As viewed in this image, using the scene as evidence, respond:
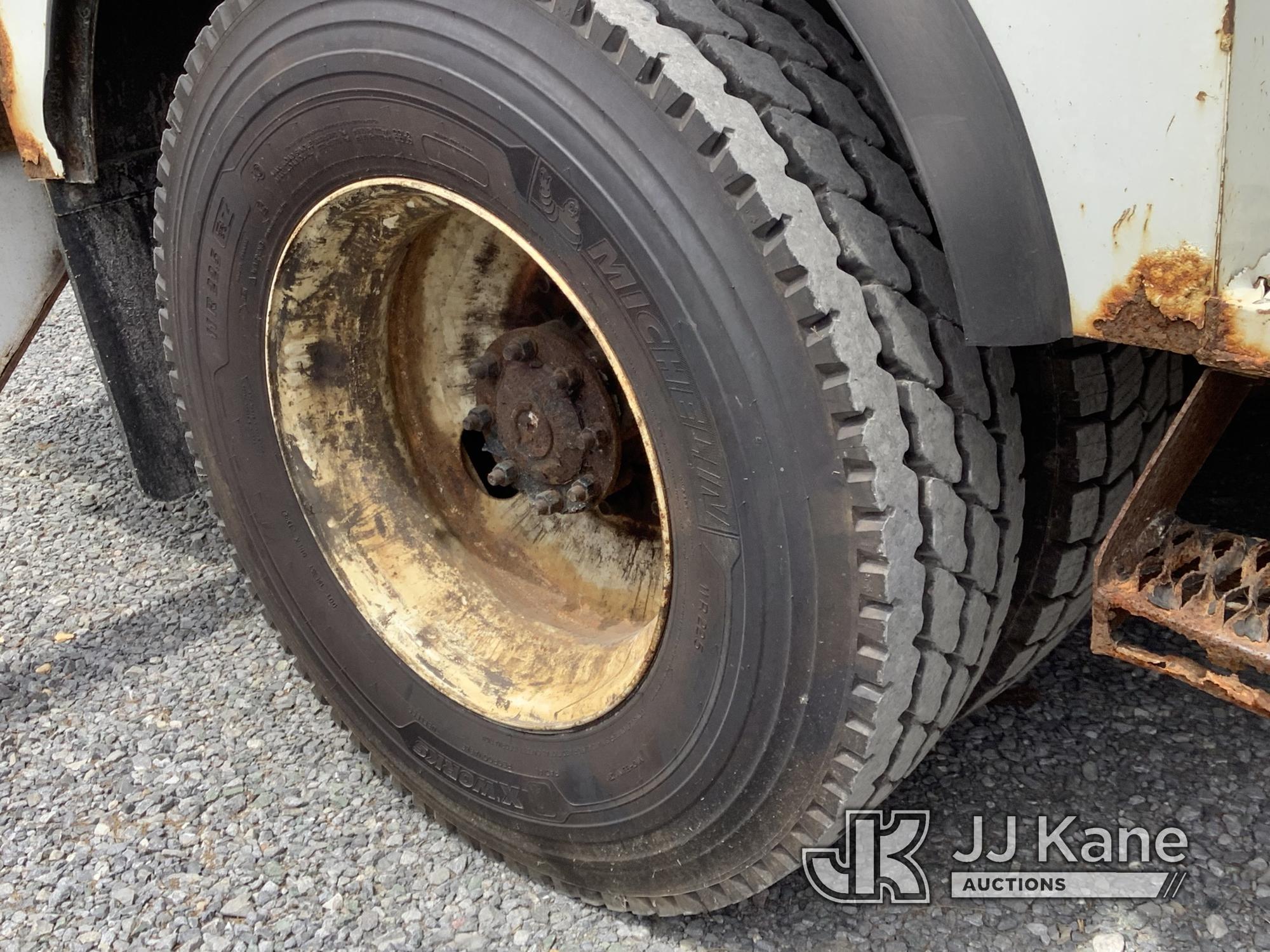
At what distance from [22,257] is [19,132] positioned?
0.49m

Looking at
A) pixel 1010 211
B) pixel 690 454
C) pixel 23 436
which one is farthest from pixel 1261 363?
pixel 23 436

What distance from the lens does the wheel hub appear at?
1870 millimetres

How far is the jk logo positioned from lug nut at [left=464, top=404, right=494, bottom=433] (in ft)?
2.89

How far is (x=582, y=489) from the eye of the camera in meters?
1.90

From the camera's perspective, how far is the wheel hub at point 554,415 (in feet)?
6.14

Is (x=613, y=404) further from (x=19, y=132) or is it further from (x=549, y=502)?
(x=19, y=132)

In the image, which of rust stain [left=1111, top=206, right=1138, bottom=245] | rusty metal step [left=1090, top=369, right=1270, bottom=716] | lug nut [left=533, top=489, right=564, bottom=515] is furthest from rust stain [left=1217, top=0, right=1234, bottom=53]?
lug nut [left=533, top=489, right=564, bottom=515]

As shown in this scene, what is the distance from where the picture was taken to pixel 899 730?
1516 mm

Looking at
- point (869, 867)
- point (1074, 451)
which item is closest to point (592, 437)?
point (1074, 451)

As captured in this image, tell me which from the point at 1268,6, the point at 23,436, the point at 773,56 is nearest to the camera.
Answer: the point at 1268,6

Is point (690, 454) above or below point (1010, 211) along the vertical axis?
below

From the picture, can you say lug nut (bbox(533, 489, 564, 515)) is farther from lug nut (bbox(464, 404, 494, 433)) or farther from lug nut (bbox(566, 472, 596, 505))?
lug nut (bbox(464, 404, 494, 433))

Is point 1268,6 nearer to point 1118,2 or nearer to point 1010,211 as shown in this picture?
point 1118,2

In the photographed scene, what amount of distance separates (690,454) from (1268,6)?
75cm
